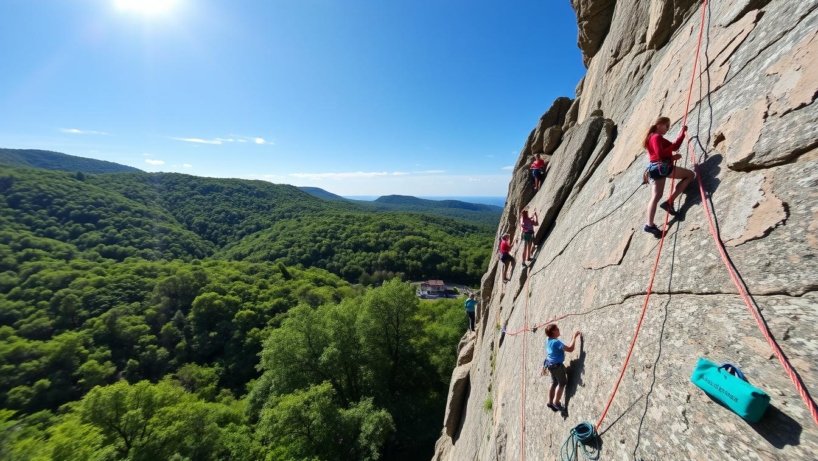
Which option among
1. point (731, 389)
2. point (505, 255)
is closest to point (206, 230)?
point (505, 255)

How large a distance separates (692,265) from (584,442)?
10.3ft

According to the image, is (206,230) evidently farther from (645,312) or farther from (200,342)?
(645,312)

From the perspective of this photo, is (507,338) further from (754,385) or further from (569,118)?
(569,118)

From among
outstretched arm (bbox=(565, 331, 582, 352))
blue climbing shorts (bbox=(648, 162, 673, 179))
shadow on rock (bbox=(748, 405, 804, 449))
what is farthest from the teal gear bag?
blue climbing shorts (bbox=(648, 162, 673, 179))

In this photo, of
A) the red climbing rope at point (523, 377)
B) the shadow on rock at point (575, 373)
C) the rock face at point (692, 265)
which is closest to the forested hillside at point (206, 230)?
the red climbing rope at point (523, 377)

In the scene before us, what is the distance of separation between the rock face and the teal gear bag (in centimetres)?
20

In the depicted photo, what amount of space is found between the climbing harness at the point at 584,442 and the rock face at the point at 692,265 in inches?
6.0

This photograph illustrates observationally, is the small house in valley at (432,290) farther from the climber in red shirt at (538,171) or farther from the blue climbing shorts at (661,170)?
the blue climbing shorts at (661,170)

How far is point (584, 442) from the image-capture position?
190 inches

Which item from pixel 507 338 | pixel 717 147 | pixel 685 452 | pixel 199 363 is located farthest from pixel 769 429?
pixel 199 363

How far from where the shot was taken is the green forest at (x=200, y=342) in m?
20.3

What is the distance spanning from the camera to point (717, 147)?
5168 millimetres

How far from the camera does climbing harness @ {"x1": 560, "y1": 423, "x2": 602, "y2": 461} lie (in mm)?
4696

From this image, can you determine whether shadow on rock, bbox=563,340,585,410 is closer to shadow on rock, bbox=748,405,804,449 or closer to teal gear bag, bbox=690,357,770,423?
teal gear bag, bbox=690,357,770,423
